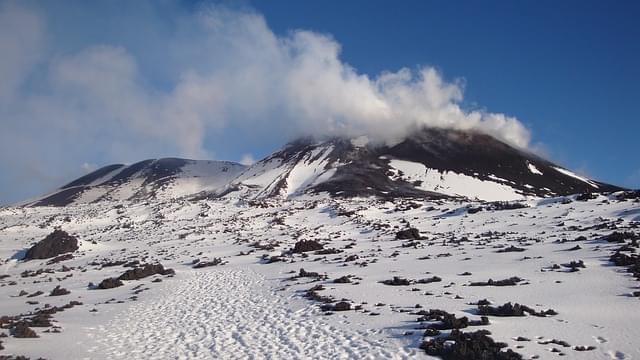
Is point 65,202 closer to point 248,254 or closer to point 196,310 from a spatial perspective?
point 248,254

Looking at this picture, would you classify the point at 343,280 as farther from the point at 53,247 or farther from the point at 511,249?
the point at 53,247

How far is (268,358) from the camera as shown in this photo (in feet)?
45.0

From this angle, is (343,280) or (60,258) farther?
(60,258)

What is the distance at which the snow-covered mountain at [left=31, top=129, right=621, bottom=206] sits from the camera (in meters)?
112

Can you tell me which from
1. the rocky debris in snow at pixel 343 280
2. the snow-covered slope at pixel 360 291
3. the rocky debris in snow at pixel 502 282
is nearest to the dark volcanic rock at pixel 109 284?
the snow-covered slope at pixel 360 291

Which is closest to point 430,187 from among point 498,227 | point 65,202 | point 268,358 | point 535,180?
point 535,180

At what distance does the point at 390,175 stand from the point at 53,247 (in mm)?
84505

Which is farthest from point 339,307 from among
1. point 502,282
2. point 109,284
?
point 109,284

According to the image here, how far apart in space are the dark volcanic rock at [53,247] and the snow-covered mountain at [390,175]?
5253 cm

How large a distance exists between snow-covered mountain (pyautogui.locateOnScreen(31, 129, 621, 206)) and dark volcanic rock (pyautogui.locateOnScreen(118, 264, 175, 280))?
62.4 meters

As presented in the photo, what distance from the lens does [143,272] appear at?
116ft

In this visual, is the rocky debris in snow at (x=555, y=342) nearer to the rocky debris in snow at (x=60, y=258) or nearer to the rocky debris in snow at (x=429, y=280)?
the rocky debris in snow at (x=429, y=280)

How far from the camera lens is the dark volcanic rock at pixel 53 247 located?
2110 inches

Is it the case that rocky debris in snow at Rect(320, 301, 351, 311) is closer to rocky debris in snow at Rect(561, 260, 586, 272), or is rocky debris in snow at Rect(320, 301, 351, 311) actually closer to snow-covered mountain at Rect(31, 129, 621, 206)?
rocky debris in snow at Rect(561, 260, 586, 272)
